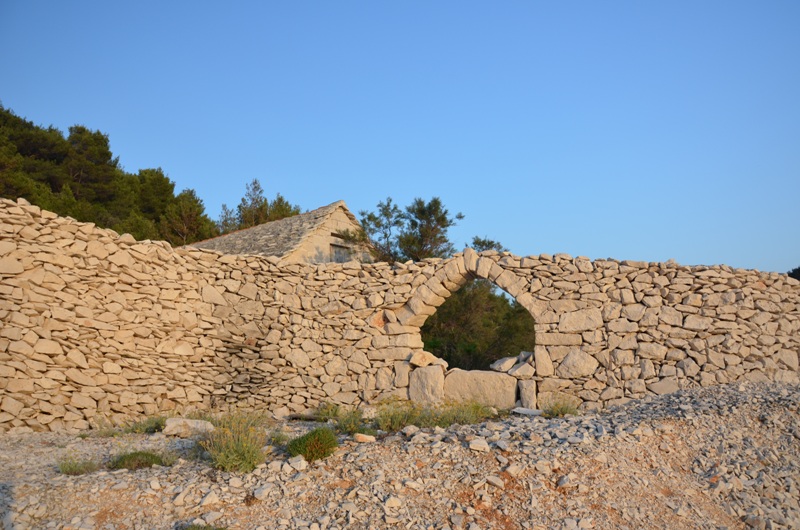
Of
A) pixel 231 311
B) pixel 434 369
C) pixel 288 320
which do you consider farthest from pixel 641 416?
pixel 231 311

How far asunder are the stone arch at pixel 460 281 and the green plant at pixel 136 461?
215 inches

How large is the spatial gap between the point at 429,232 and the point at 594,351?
6134mm

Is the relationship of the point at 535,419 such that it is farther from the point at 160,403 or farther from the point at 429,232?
the point at 429,232

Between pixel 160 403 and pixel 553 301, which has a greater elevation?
pixel 553 301

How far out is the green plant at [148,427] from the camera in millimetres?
9055

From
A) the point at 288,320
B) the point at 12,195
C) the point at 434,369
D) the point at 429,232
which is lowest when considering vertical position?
the point at 434,369

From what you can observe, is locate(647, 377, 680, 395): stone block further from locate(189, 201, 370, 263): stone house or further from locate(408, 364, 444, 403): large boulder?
locate(189, 201, 370, 263): stone house

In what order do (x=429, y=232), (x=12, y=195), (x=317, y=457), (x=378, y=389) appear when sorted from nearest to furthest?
1. (x=317, y=457)
2. (x=378, y=389)
3. (x=429, y=232)
4. (x=12, y=195)

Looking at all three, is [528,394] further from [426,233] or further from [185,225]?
[185,225]

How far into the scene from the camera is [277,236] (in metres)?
17.9

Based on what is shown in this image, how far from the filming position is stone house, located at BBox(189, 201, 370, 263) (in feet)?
55.4

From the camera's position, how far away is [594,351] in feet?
35.0

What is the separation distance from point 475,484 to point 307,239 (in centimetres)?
1152

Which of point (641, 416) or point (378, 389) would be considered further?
point (378, 389)
